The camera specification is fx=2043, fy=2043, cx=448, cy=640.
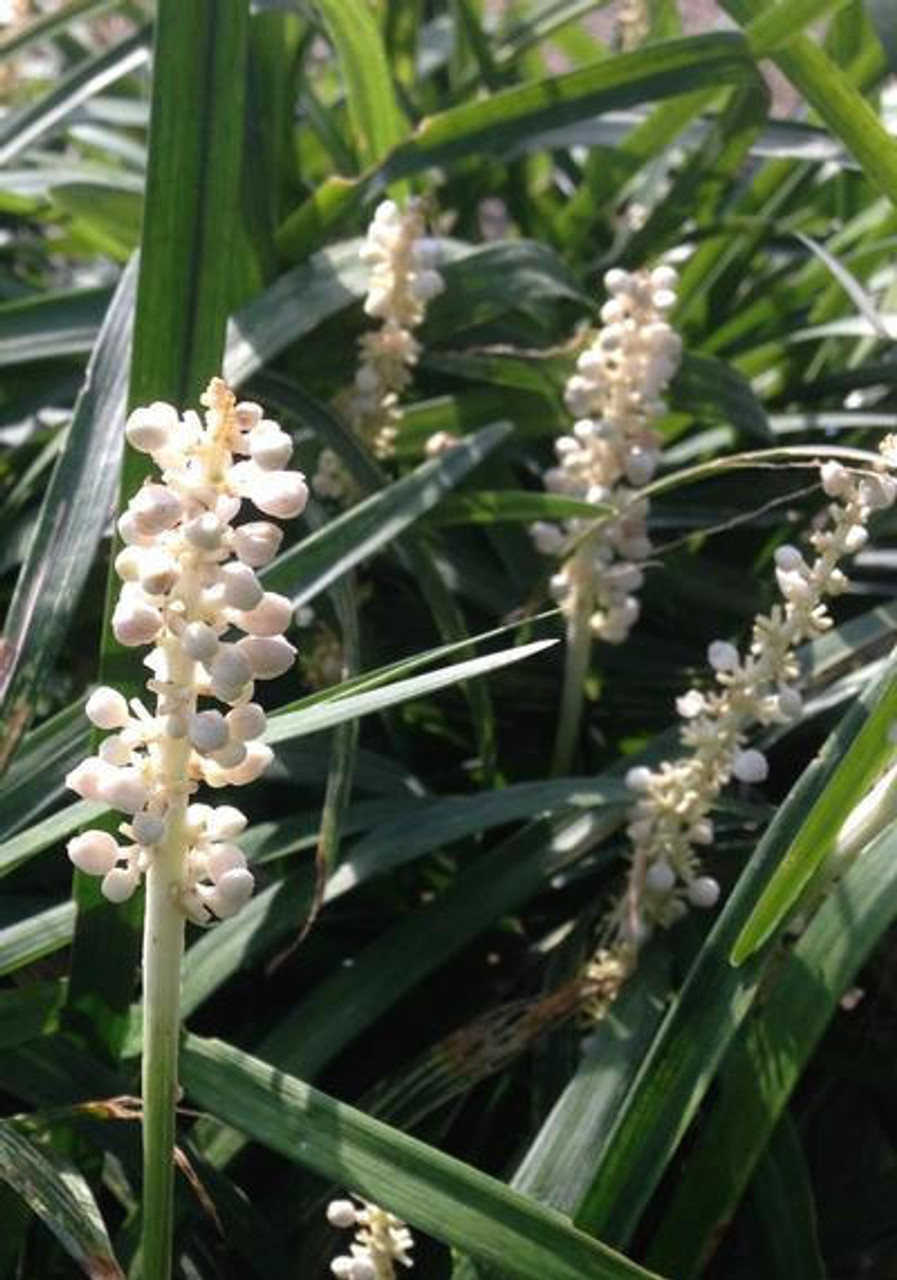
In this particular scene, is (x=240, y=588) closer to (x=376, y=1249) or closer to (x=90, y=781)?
(x=90, y=781)

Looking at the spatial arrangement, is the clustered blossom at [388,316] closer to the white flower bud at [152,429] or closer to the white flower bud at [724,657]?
the white flower bud at [724,657]

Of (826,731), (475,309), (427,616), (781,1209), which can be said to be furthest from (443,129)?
(781,1209)

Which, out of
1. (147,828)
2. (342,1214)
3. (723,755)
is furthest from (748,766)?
(147,828)

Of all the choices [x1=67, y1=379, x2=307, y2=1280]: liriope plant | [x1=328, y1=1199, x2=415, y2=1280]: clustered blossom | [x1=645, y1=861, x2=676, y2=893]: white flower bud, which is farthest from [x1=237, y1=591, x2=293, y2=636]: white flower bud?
[x1=645, y1=861, x2=676, y2=893]: white flower bud

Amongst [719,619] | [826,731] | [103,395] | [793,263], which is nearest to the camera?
[103,395]

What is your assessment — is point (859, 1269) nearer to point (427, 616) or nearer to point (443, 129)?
point (427, 616)

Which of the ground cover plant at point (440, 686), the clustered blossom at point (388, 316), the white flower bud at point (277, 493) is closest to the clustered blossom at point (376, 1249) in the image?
the ground cover plant at point (440, 686)

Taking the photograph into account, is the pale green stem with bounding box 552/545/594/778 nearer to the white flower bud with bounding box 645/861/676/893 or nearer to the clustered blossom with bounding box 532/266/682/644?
the clustered blossom with bounding box 532/266/682/644
